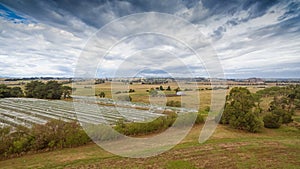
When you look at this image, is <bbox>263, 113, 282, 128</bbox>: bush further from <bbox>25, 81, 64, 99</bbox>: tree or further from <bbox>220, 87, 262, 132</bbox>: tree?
<bbox>25, 81, 64, 99</bbox>: tree

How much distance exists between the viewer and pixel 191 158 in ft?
38.6

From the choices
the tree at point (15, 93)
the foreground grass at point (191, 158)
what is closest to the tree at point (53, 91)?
the tree at point (15, 93)

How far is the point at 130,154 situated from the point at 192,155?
4128 millimetres

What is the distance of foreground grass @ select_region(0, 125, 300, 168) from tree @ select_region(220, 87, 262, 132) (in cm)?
529

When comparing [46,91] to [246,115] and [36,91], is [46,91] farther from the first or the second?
[246,115]

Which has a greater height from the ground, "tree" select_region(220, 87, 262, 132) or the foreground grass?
"tree" select_region(220, 87, 262, 132)

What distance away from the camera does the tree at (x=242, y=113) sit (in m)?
20.3

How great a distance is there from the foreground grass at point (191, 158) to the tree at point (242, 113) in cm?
529

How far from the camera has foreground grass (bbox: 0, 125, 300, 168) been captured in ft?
35.6

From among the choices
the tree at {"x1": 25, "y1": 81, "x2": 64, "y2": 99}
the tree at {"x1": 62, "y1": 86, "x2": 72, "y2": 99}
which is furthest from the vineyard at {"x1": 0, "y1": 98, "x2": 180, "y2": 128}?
the tree at {"x1": 62, "y1": 86, "x2": 72, "y2": 99}

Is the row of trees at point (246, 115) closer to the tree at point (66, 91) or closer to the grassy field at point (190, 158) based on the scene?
the grassy field at point (190, 158)

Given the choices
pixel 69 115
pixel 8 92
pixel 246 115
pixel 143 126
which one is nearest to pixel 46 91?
pixel 8 92

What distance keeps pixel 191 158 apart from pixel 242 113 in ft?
40.2

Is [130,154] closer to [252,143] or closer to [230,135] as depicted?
[252,143]
